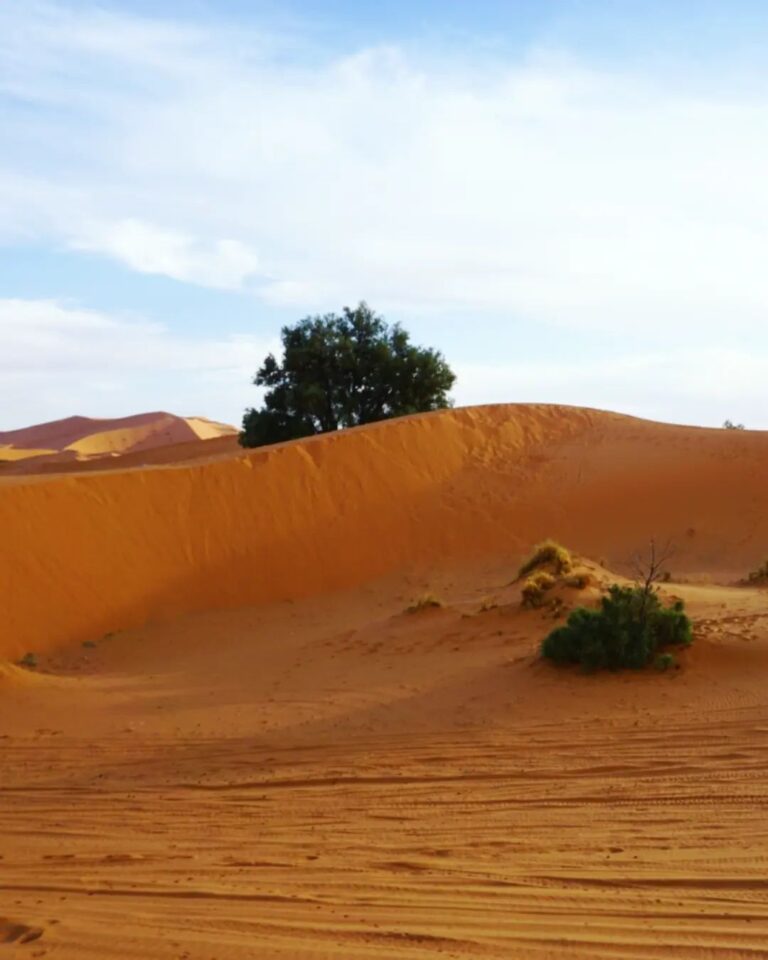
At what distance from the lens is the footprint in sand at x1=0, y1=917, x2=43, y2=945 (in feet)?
14.9

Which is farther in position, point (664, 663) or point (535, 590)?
point (535, 590)

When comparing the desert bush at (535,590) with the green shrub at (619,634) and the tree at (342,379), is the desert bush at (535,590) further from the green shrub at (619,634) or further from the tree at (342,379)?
the tree at (342,379)

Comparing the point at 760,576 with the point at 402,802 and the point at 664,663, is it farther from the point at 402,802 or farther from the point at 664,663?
the point at 402,802

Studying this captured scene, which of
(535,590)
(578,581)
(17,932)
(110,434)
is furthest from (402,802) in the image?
(110,434)

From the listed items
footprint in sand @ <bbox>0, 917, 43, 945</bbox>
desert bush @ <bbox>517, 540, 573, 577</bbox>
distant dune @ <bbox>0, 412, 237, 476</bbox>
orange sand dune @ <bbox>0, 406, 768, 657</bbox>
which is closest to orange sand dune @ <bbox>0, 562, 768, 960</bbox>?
footprint in sand @ <bbox>0, 917, 43, 945</bbox>

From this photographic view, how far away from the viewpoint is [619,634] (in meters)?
10.6

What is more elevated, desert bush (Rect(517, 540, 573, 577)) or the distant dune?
the distant dune

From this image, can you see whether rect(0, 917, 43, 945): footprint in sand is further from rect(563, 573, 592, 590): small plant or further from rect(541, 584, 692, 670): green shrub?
rect(563, 573, 592, 590): small plant

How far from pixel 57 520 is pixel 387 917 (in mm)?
13965

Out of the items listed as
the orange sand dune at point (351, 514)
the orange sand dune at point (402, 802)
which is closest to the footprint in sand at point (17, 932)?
the orange sand dune at point (402, 802)

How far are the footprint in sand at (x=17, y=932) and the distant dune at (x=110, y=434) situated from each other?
5724 cm

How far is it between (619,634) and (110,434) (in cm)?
6786

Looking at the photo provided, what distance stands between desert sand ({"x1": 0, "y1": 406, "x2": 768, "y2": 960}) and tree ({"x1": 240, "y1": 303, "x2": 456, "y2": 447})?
6.84 meters

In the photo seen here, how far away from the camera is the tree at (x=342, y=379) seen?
98.8 ft
